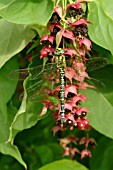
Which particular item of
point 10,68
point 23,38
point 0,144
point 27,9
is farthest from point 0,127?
point 27,9

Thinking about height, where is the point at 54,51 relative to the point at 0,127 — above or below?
above

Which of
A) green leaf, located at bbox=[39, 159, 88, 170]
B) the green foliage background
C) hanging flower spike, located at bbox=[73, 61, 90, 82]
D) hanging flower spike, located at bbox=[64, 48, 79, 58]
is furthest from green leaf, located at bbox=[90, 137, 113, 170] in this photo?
hanging flower spike, located at bbox=[64, 48, 79, 58]

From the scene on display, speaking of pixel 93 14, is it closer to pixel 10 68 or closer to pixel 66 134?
pixel 10 68

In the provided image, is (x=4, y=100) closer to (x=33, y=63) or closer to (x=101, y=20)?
(x=33, y=63)

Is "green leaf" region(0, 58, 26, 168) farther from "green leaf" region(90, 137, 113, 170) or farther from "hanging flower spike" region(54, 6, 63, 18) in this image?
"green leaf" region(90, 137, 113, 170)

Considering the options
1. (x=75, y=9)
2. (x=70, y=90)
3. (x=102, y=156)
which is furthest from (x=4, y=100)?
(x=102, y=156)

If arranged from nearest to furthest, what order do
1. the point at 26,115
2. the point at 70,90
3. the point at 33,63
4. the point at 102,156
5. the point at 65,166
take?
the point at 70,90, the point at 26,115, the point at 33,63, the point at 65,166, the point at 102,156
